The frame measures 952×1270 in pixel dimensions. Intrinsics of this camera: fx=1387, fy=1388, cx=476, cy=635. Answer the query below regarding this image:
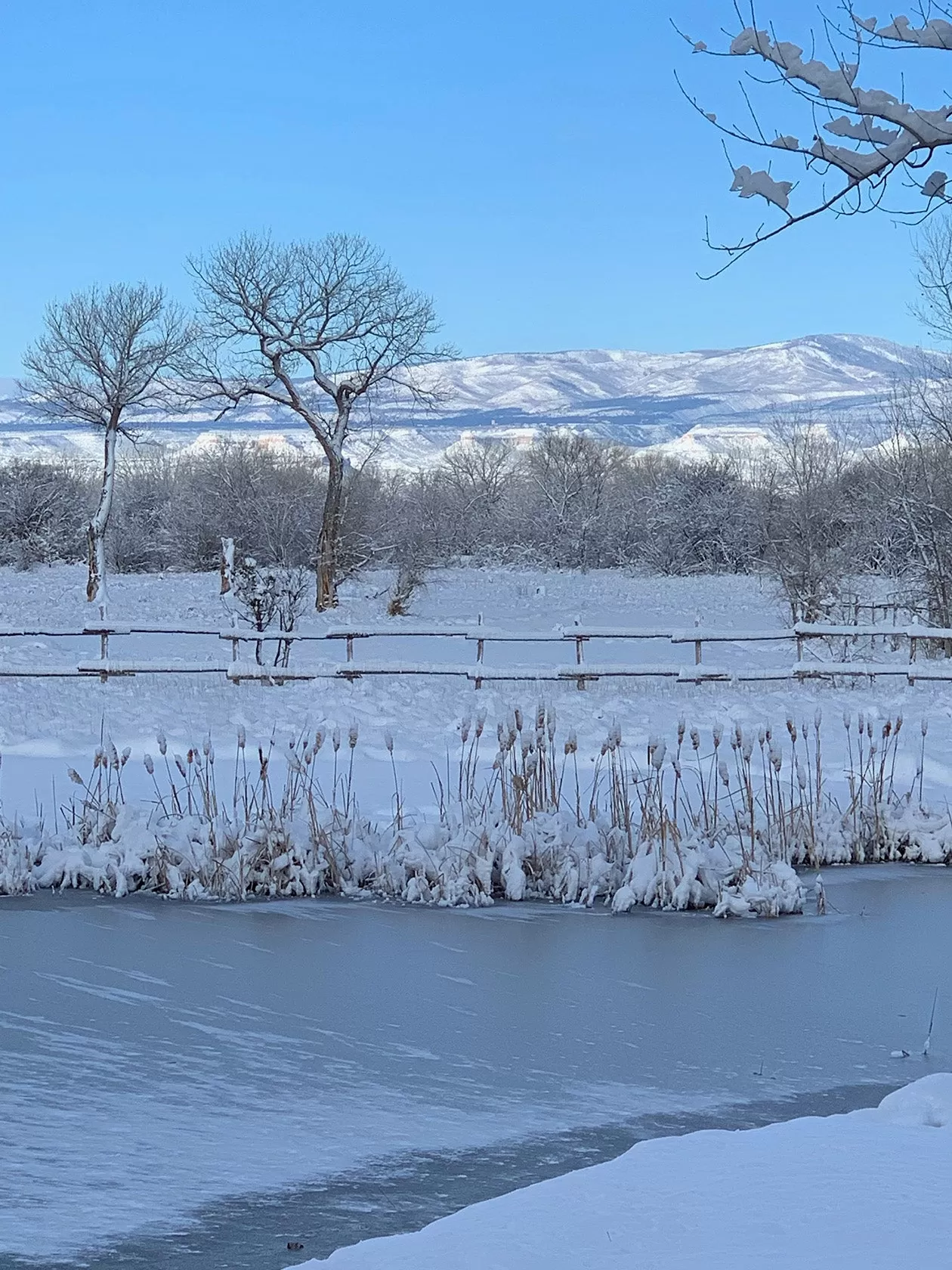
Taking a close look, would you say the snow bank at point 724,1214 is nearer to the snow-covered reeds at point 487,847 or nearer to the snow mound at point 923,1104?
the snow mound at point 923,1104

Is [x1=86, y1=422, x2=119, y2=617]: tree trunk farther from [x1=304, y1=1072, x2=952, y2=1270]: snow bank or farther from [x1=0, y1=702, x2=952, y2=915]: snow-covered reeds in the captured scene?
[x1=304, y1=1072, x2=952, y2=1270]: snow bank

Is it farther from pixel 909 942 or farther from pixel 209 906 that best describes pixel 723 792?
pixel 209 906

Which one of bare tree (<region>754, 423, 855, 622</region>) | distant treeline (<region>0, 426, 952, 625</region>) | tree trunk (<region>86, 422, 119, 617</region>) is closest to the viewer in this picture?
bare tree (<region>754, 423, 855, 622</region>)

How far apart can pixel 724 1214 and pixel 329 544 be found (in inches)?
1051

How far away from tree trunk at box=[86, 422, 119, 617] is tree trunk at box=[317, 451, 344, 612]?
4788mm

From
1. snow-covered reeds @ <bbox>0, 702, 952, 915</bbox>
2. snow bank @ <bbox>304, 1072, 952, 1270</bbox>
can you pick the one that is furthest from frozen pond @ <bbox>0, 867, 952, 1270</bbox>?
snow bank @ <bbox>304, 1072, 952, 1270</bbox>

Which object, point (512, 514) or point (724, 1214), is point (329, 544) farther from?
point (724, 1214)

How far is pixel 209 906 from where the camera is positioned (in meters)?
7.45

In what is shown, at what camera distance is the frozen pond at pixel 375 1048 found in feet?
11.9

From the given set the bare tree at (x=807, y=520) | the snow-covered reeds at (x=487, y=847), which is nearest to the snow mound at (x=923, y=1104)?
the snow-covered reeds at (x=487, y=847)

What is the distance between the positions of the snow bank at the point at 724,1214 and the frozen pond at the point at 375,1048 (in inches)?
22.8

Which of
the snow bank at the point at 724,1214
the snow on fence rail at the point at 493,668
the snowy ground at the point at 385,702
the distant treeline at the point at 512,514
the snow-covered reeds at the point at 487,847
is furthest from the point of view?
the distant treeline at the point at 512,514

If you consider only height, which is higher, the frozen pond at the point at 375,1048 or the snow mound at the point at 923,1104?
the snow mound at the point at 923,1104

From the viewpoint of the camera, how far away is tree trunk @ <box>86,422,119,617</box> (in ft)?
99.8
